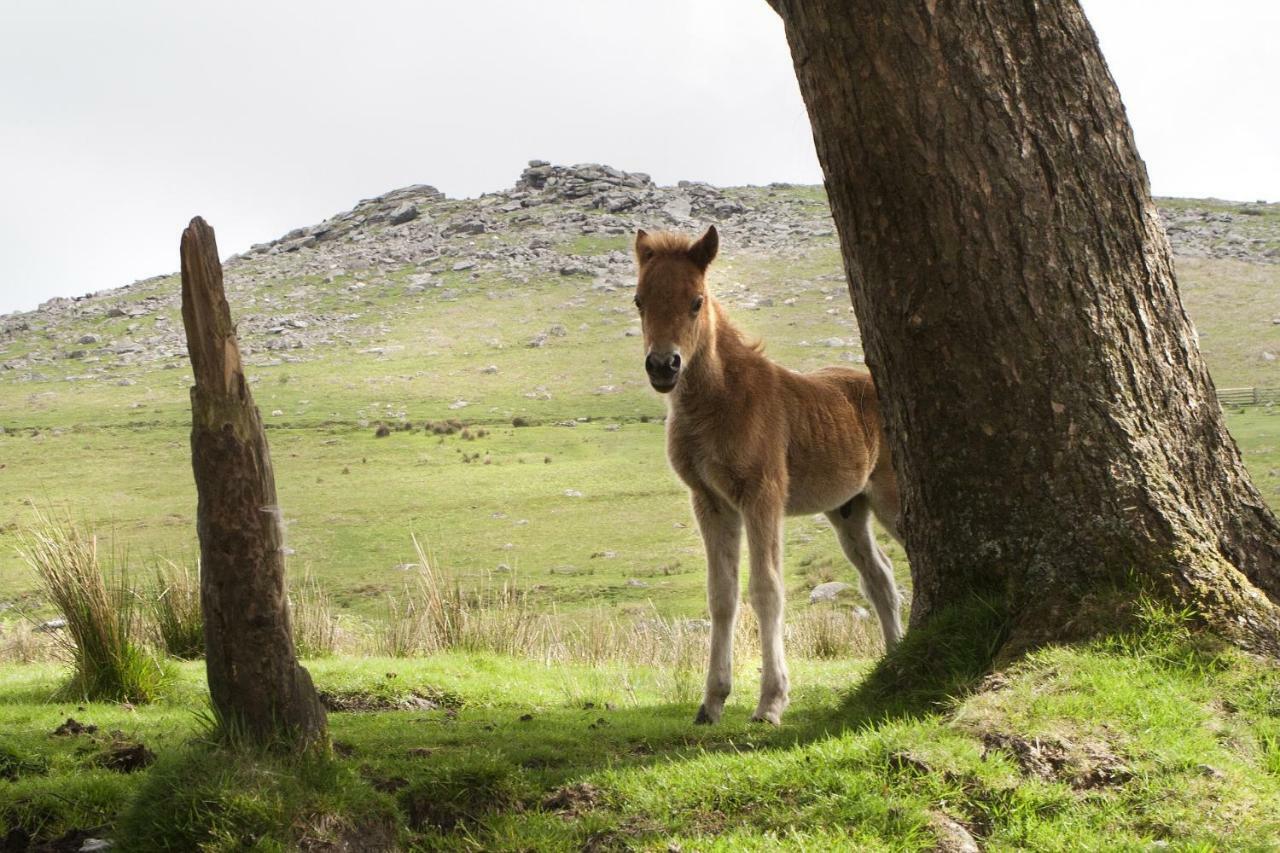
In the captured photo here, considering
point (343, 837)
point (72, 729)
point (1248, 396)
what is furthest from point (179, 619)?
point (1248, 396)

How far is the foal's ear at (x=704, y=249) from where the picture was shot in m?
7.98

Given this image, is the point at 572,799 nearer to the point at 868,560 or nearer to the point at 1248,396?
the point at 868,560

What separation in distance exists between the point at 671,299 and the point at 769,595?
2117 millimetres

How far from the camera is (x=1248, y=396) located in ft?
154

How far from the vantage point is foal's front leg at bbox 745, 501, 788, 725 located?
23.9 feet

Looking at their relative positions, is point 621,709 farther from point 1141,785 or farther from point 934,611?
point 1141,785

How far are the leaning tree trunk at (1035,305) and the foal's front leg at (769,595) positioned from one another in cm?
193

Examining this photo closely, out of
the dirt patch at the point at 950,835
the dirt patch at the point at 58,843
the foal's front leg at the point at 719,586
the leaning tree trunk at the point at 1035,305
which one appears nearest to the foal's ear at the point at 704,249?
the foal's front leg at the point at 719,586

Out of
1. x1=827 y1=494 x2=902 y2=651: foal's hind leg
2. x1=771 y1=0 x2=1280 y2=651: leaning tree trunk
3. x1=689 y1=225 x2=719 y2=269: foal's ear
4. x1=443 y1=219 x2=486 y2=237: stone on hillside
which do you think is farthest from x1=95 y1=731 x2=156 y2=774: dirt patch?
x1=443 y1=219 x2=486 y2=237: stone on hillside

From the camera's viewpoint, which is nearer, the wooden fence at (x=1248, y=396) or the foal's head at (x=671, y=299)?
the foal's head at (x=671, y=299)

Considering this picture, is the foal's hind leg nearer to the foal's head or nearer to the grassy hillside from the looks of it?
the grassy hillside

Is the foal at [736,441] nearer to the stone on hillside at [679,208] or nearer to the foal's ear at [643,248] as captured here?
the foal's ear at [643,248]

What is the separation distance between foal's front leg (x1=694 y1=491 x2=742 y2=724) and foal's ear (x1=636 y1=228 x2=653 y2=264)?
1.76m

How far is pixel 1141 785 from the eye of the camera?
180 inches
